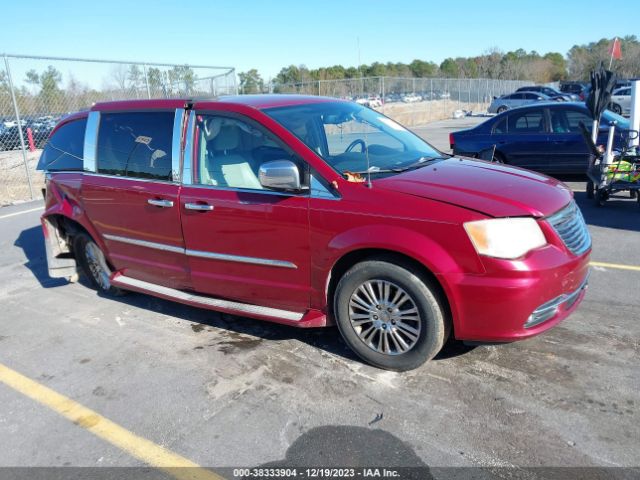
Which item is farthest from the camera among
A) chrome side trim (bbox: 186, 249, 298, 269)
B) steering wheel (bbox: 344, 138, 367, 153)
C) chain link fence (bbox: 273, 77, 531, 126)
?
chain link fence (bbox: 273, 77, 531, 126)

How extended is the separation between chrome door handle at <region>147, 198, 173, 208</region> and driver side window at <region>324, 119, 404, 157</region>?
1.35 m

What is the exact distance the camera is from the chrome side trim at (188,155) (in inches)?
162

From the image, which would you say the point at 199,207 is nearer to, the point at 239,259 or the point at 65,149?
the point at 239,259

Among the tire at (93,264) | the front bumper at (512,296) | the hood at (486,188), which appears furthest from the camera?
the tire at (93,264)

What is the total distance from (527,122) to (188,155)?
774 cm

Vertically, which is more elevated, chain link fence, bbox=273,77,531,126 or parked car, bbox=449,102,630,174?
chain link fence, bbox=273,77,531,126

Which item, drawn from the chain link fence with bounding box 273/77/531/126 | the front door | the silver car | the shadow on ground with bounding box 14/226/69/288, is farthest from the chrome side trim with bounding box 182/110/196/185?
the silver car

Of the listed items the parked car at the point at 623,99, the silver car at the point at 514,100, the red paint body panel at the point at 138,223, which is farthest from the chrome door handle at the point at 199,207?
the silver car at the point at 514,100

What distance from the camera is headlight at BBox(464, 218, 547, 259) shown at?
10.1 feet

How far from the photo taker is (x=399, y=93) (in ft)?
96.3

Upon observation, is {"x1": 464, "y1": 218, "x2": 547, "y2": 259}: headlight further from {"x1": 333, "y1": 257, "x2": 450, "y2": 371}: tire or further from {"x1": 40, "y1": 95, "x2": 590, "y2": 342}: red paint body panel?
{"x1": 333, "y1": 257, "x2": 450, "y2": 371}: tire

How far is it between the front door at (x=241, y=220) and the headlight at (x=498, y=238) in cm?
112

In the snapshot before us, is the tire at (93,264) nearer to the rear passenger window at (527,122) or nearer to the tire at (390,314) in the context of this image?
the tire at (390,314)

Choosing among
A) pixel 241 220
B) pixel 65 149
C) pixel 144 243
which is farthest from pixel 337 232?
pixel 65 149
